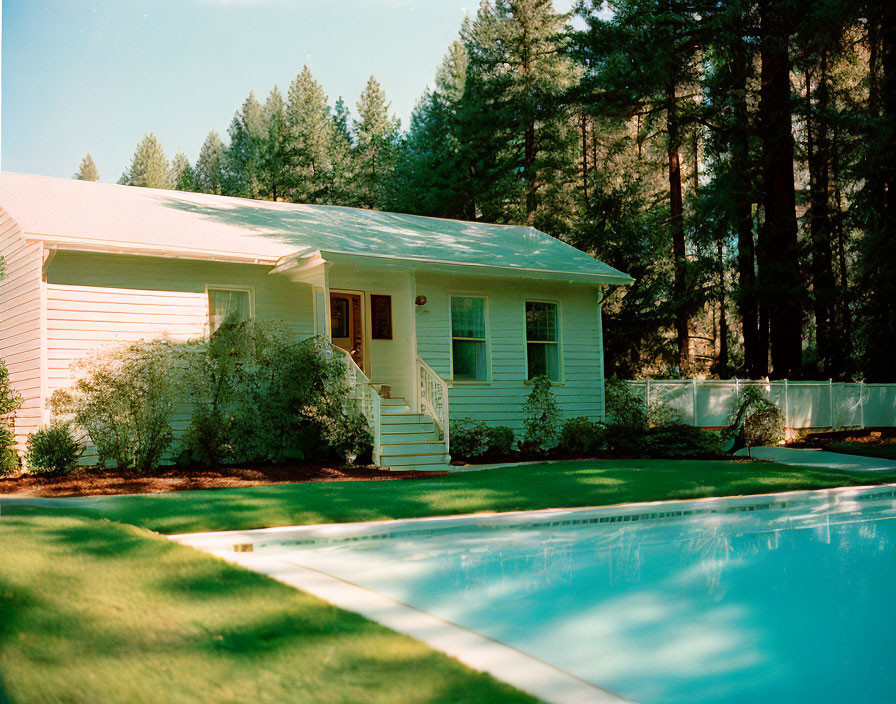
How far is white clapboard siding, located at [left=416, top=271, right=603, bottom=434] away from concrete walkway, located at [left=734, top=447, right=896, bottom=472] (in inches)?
129

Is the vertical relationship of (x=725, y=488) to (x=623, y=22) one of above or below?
below

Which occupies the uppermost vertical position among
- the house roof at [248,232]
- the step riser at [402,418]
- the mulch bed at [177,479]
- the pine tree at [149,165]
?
the pine tree at [149,165]

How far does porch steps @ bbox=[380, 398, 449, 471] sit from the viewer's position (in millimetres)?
11922

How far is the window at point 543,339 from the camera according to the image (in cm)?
1541

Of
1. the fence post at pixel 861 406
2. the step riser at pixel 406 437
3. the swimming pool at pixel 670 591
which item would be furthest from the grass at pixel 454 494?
the fence post at pixel 861 406

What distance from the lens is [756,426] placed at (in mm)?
15453

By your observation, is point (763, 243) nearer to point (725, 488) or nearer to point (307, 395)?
point (725, 488)

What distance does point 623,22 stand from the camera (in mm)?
21250

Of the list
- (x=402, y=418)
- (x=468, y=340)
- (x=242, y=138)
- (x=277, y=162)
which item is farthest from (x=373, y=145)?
(x=402, y=418)

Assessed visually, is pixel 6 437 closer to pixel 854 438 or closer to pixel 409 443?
pixel 409 443

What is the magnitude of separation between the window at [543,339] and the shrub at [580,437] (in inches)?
52.8

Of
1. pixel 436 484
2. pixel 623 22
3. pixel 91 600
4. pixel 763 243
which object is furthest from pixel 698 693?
pixel 623 22

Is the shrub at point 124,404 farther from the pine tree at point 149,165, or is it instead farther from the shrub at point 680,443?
the pine tree at point 149,165

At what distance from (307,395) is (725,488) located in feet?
19.9
